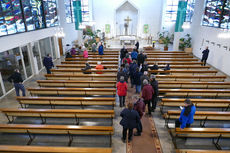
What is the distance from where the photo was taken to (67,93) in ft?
20.4

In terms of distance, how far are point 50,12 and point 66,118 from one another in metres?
9.62

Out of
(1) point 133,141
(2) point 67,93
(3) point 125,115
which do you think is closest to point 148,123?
(1) point 133,141

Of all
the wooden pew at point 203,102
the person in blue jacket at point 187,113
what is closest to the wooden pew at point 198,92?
the wooden pew at point 203,102

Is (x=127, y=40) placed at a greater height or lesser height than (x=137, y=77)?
greater

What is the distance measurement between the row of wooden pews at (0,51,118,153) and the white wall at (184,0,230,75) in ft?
24.6

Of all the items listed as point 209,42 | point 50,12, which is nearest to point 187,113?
point 209,42

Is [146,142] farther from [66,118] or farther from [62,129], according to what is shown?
[66,118]

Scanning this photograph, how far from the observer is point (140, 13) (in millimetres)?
20203

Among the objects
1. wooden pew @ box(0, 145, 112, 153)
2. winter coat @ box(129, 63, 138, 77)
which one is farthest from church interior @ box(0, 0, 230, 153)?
winter coat @ box(129, 63, 138, 77)

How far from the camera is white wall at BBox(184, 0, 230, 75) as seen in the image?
10039 mm

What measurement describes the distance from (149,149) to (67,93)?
365 cm

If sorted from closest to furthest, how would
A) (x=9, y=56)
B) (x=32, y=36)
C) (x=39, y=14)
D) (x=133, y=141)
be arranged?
(x=133, y=141) → (x=9, y=56) → (x=32, y=36) → (x=39, y=14)

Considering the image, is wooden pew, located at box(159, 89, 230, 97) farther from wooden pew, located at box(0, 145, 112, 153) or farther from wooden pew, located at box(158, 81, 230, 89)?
wooden pew, located at box(0, 145, 112, 153)

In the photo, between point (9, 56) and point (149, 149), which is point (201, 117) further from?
point (9, 56)
